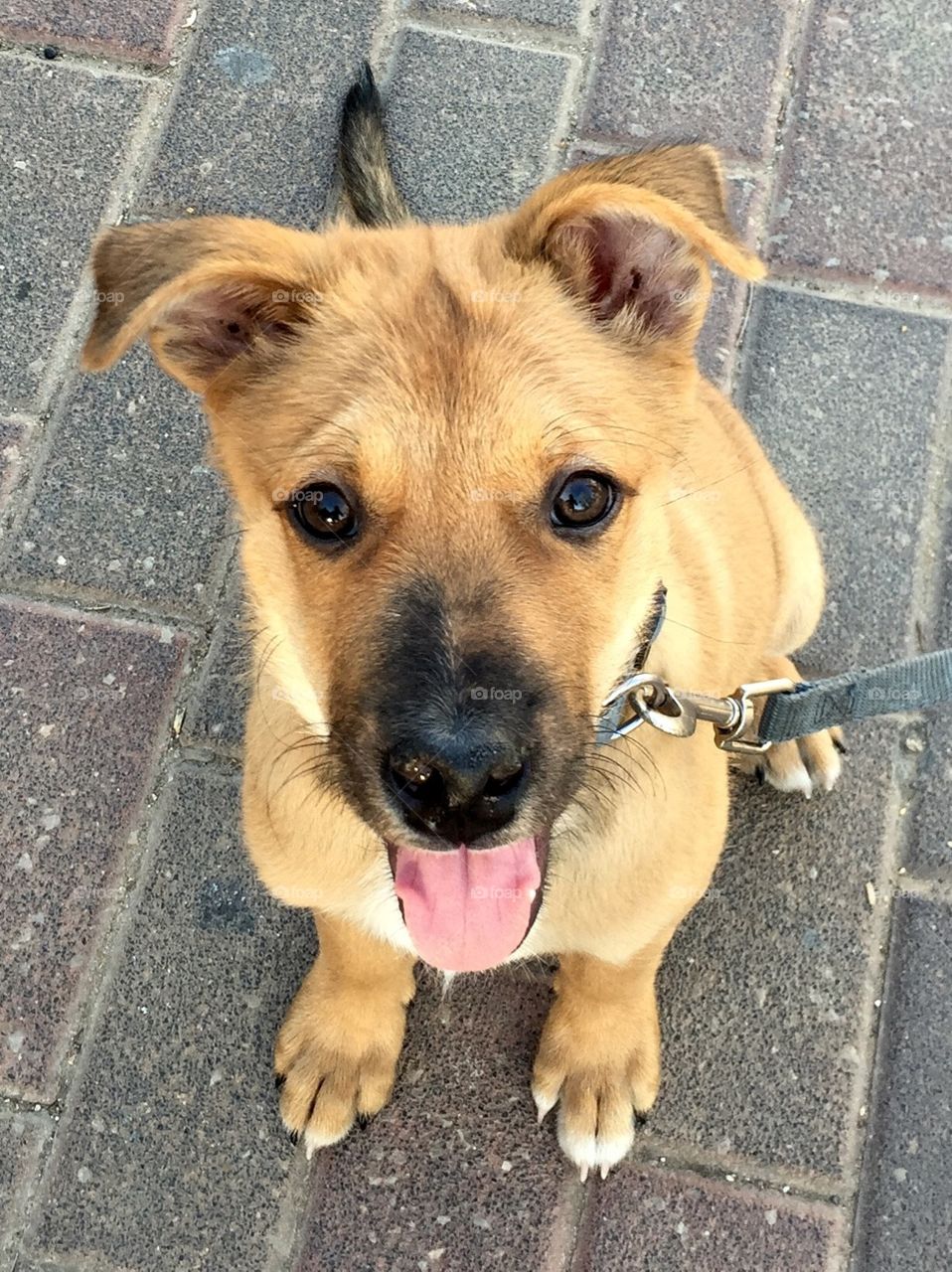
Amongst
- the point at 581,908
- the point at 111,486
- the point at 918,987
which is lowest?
the point at 918,987

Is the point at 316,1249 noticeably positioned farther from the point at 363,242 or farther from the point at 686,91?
the point at 686,91

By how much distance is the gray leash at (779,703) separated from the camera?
99.3 inches

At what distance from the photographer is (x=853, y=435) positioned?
13.6 feet

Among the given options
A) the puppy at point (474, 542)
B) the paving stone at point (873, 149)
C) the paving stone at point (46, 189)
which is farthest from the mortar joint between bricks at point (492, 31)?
the puppy at point (474, 542)

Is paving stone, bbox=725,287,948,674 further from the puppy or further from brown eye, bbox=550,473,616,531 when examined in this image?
brown eye, bbox=550,473,616,531

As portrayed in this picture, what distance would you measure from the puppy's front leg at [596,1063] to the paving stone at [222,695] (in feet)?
4.28

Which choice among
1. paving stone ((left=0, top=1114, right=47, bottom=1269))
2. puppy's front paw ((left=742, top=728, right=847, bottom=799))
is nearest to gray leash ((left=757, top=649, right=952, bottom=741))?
puppy's front paw ((left=742, top=728, right=847, bottom=799))

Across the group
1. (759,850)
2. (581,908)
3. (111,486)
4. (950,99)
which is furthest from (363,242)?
(950,99)

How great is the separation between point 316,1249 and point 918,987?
6.06 ft

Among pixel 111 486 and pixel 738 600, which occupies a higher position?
pixel 738 600

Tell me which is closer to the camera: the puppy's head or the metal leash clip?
the puppy's head

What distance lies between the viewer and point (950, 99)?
4637 mm

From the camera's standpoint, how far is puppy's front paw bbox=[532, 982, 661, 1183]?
3186 mm

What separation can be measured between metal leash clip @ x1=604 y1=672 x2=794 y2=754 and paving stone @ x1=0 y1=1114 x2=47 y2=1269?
212 cm
